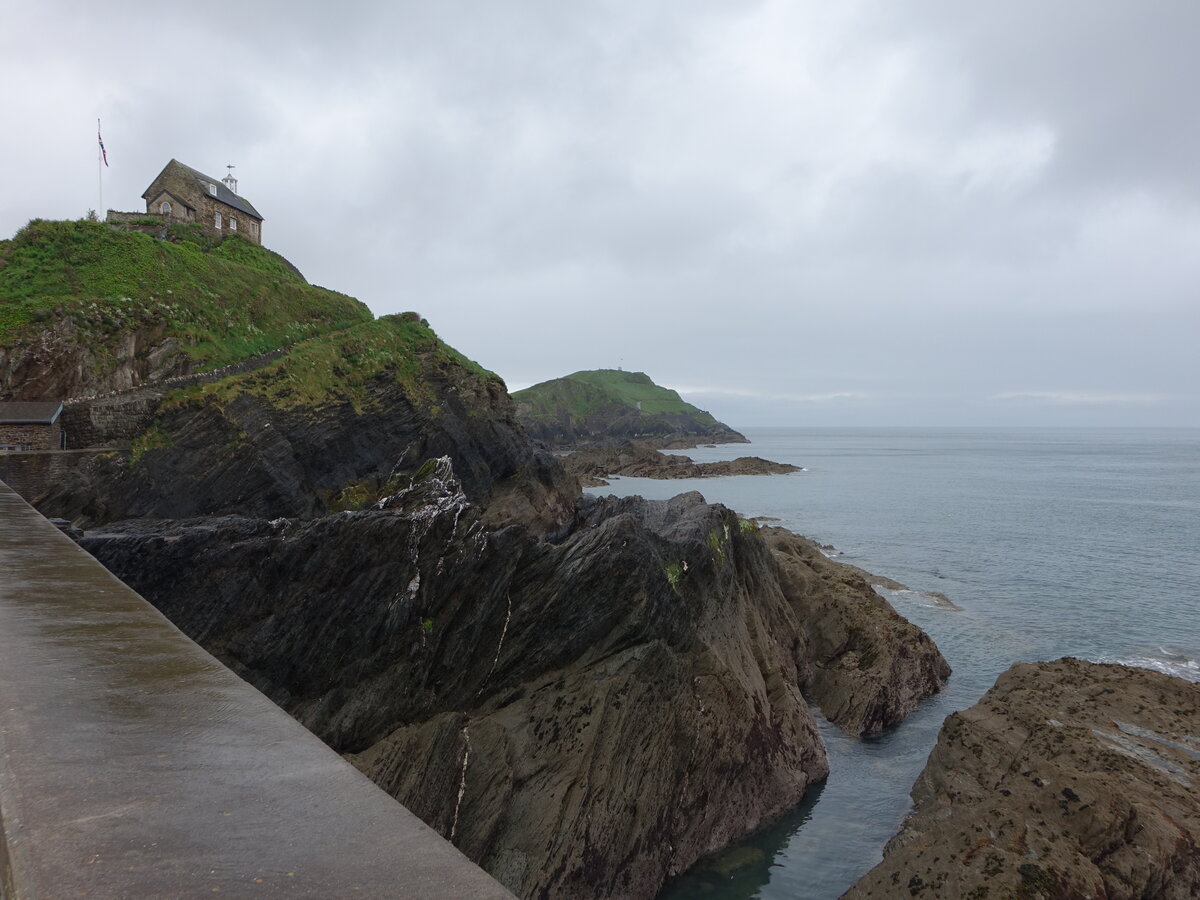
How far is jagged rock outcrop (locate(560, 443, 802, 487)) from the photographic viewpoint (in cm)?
10575

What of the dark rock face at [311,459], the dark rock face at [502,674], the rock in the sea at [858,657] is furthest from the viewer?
the dark rock face at [311,459]

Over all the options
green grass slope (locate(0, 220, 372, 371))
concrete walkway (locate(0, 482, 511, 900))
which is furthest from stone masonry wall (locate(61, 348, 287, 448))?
concrete walkway (locate(0, 482, 511, 900))

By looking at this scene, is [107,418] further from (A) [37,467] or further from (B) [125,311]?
(B) [125,311]

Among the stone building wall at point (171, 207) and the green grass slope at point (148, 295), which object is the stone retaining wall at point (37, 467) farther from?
the stone building wall at point (171, 207)

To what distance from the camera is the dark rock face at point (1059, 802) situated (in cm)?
1081

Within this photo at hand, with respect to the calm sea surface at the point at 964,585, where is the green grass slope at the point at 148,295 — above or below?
above

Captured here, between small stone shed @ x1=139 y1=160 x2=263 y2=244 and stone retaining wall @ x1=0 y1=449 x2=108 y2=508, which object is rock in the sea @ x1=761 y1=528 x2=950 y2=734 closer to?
stone retaining wall @ x1=0 y1=449 x2=108 y2=508

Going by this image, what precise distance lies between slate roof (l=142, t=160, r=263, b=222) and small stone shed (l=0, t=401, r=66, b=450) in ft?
121

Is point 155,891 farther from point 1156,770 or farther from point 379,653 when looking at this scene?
point 1156,770

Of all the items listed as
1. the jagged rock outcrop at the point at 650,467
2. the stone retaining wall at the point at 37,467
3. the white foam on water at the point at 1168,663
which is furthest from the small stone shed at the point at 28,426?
the jagged rock outcrop at the point at 650,467

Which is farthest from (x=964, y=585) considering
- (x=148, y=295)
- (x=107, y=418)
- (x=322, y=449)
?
(x=148, y=295)

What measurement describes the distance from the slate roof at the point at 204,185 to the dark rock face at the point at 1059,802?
2649 inches

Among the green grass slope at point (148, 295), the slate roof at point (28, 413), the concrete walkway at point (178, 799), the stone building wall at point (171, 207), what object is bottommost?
the concrete walkway at point (178, 799)

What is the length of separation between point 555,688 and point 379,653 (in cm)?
381
